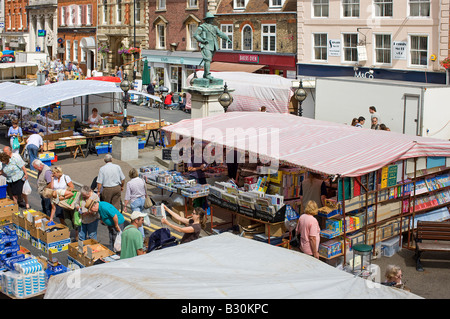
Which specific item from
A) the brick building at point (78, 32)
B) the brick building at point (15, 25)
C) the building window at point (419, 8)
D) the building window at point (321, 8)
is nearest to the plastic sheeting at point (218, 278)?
the building window at point (419, 8)

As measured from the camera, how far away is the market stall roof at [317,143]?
479 inches

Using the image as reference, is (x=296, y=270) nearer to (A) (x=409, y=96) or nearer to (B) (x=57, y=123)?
(A) (x=409, y=96)

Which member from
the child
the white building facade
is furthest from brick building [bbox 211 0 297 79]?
the child

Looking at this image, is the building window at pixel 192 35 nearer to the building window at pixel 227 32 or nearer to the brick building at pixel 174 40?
the brick building at pixel 174 40

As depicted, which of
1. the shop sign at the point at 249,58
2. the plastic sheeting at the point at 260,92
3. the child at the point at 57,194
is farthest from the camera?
the shop sign at the point at 249,58

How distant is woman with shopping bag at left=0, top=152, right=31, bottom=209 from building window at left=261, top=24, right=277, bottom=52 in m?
23.7

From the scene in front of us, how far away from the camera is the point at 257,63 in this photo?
37.8m

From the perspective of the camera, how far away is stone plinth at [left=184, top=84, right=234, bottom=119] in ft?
68.9

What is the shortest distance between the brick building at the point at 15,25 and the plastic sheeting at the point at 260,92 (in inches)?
1682

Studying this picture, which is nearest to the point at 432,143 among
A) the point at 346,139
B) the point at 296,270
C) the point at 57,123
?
the point at 346,139

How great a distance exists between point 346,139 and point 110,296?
28.1ft

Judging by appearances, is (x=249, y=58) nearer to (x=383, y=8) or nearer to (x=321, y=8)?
(x=321, y=8)

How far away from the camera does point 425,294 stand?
11.0 meters

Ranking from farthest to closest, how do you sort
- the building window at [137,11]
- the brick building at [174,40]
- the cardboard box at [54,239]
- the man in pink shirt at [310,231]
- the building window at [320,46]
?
the building window at [137,11] → the brick building at [174,40] → the building window at [320,46] → the cardboard box at [54,239] → the man in pink shirt at [310,231]
